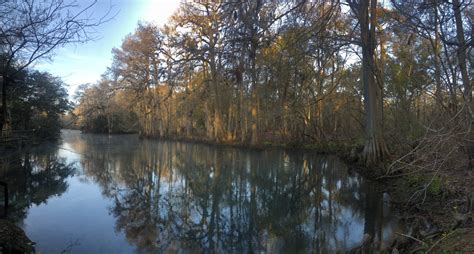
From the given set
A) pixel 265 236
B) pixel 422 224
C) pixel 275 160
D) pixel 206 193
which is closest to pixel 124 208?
pixel 206 193

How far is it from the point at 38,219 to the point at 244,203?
4.87 metres

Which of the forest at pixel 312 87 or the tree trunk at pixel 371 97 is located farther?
the tree trunk at pixel 371 97

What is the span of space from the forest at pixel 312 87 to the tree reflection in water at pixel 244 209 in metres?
1.21

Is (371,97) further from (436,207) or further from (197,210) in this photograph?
(197,210)

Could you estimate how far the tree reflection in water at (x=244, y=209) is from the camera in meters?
6.16

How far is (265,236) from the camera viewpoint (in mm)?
6418

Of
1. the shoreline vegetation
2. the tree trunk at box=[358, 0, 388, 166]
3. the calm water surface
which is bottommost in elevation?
the calm water surface

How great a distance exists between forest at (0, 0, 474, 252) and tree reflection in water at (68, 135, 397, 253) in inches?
47.6

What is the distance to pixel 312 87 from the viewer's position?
84.0 feet

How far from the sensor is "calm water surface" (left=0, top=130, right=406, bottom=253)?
609 centimetres

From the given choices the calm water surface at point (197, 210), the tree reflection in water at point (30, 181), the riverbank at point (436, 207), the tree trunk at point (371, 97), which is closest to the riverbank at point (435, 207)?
the riverbank at point (436, 207)

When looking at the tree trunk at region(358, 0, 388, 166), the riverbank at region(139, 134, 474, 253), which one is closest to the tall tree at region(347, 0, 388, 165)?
the tree trunk at region(358, 0, 388, 166)

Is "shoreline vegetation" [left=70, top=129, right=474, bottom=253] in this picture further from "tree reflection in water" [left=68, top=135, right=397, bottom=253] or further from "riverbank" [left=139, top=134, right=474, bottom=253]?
"tree reflection in water" [left=68, top=135, right=397, bottom=253]

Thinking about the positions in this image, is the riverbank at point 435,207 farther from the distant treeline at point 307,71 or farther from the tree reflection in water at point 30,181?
the tree reflection in water at point 30,181
